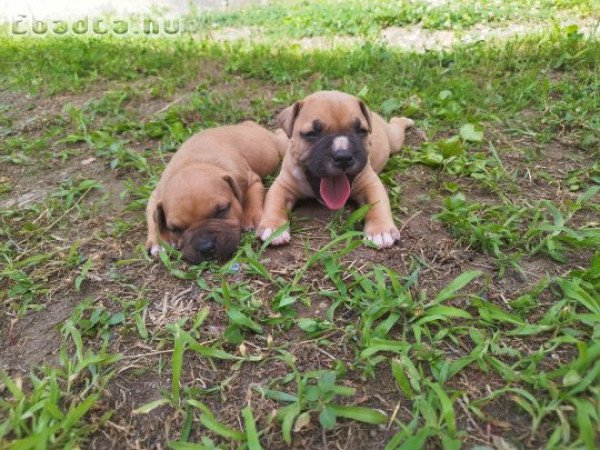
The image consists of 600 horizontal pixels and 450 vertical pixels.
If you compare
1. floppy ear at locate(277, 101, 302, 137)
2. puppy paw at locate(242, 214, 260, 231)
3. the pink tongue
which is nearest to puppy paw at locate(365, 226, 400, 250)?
the pink tongue

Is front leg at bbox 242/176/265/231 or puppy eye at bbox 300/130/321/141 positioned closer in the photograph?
puppy eye at bbox 300/130/321/141

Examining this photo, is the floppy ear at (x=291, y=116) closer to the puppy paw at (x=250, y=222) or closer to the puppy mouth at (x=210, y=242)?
the puppy paw at (x=250, y=222)

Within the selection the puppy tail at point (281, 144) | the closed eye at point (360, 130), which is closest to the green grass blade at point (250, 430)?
the closed eye at point (360, 130)

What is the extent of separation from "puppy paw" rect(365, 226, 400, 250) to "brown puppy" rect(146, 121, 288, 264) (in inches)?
38.9

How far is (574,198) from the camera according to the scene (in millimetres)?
3639


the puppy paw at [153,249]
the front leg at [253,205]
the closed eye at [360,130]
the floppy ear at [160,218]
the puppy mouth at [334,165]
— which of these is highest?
the closed eye at [360,130]

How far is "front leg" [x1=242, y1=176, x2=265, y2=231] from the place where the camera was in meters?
3.88

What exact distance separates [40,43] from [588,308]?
32.5ft

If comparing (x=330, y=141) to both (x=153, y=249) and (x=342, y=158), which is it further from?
(x=153, y=249)

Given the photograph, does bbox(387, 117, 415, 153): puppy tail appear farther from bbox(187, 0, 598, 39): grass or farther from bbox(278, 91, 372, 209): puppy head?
bbox(187, 0, 598, 39): grass

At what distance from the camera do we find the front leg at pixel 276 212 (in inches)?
136

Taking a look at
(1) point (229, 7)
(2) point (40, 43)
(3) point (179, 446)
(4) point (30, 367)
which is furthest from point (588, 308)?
(1) point (229, 7)

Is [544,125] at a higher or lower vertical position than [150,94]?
higher

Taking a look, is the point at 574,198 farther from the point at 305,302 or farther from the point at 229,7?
the point at 229,7
